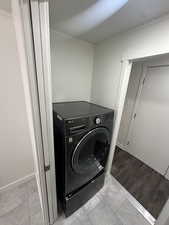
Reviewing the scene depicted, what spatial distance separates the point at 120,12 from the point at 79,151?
1342 mm

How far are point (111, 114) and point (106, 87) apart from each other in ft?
1.58

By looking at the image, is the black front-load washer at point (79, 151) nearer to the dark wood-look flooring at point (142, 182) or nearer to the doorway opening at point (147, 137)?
the dark wood-look flooring at point (142, 182)

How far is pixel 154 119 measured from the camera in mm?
2006

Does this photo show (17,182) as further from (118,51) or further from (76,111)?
(118,51)

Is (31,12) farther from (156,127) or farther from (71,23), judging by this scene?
(156,127)

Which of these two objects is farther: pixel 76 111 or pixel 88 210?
pixel 88 210

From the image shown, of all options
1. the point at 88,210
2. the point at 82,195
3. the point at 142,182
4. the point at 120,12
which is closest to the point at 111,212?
the point at 88,210

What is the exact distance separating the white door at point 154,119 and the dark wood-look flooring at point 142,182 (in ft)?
0.61

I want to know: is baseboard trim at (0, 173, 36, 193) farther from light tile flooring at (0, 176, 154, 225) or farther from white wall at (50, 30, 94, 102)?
white wall at (50, 30, 94, 102)

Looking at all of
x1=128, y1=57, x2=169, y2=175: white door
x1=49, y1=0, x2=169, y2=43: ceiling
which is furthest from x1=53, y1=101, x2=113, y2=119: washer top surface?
x1=128, y1=57, x2=169, y2=175: white door

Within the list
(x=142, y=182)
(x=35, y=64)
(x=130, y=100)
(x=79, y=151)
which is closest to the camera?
(x=35, y=64)

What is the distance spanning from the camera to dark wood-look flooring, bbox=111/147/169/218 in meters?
1.51

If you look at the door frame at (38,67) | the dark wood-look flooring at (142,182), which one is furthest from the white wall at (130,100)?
the door frame at (38,67)

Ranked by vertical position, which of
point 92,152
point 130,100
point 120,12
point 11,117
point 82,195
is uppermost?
point 120,12
